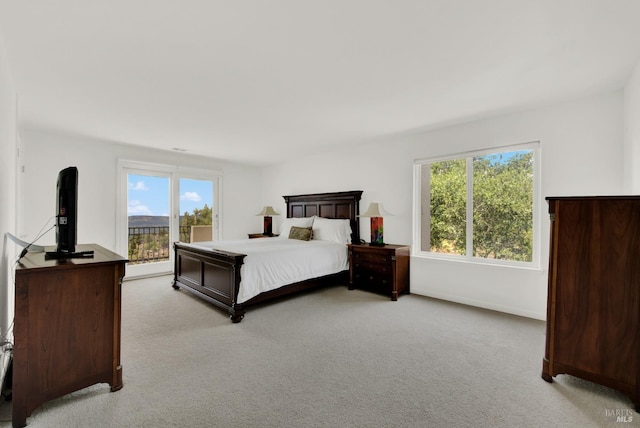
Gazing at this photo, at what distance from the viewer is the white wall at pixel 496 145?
2.80 meters

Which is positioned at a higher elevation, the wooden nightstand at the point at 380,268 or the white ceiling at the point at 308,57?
the white ceiling at the point at 308,57

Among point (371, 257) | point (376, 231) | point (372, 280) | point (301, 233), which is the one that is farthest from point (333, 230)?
point (372, 280)

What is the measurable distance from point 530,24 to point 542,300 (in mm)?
2759

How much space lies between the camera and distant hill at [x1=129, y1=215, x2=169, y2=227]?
501 cm

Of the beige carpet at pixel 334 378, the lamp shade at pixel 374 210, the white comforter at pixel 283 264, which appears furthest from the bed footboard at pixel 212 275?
the lamp shade at pixel 374 210

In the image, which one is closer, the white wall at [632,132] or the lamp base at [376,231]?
the white wall at [632,132]

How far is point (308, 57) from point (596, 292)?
2.60 m

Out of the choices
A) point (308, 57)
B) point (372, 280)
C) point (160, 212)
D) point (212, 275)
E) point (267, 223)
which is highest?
point (308, 57)

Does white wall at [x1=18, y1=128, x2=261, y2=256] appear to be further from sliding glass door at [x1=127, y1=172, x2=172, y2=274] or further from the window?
the window

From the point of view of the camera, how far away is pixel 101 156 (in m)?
4.62

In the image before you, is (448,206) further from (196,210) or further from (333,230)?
(196,210)

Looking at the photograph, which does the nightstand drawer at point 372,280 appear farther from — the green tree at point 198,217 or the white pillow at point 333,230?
the green tree at point 198,217

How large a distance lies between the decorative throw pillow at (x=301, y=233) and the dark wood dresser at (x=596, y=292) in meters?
3.40

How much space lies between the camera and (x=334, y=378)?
204 centimetres
